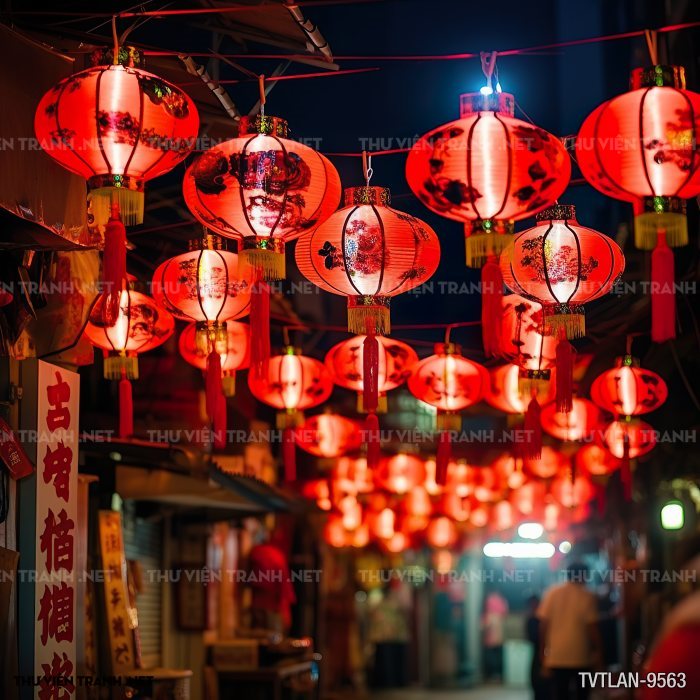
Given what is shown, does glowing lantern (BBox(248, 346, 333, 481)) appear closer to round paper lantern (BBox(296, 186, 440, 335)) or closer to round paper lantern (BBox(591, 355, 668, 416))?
round paper lantern (BBox(591, 355, 668, 416))

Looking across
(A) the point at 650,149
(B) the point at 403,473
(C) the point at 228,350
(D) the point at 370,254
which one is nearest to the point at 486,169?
(A) the point at 650,149

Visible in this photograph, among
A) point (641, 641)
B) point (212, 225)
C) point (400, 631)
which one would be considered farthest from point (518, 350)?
point (400, 631)

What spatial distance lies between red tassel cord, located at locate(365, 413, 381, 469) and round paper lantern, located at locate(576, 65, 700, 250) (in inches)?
123

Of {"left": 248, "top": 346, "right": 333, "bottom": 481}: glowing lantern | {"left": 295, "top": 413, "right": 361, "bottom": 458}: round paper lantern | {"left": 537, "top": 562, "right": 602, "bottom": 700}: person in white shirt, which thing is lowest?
{"left": 537, "top": 562, "right": 602, "bottom": 700}: person in white shirt

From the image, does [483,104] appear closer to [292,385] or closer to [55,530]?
[55,530]

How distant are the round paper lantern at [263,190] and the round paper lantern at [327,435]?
676 centimetres

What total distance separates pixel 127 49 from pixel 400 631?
26.7 meters

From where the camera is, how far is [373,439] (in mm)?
10672

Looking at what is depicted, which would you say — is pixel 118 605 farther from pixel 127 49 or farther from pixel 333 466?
pixel 127 49

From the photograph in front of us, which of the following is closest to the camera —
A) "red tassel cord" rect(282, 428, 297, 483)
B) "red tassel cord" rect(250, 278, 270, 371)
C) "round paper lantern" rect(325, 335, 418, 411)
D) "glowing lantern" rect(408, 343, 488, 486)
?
"red tassel cord" rect(250, 278, 270, 371)

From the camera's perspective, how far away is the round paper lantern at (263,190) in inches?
324

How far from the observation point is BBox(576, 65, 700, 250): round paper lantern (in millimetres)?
7520

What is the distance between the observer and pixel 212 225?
853cm

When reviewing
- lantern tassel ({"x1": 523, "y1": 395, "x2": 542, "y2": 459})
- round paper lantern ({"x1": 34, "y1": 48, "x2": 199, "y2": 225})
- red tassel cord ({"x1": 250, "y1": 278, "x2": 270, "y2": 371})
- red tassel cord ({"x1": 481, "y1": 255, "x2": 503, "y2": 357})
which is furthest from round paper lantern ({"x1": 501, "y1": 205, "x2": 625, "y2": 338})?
round paper lantern ({"x1": 34, "y1": 48, "x2": 199, "y2": 225})
